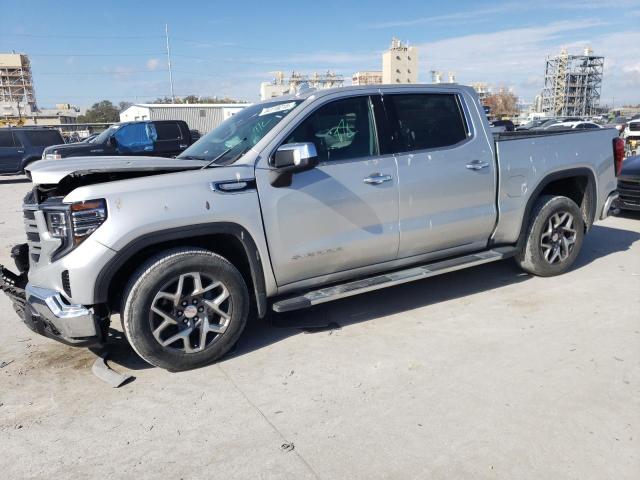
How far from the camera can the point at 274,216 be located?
3.66 meters

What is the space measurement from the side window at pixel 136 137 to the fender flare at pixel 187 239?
42.7ft

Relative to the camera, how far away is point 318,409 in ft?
10.1

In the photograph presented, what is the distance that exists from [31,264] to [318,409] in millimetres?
2269

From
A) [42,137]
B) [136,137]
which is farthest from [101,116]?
[136,137]

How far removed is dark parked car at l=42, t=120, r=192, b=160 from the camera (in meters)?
15.2

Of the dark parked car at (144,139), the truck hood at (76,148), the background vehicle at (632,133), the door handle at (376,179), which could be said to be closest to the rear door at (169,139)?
the dark parked car at (144,139)

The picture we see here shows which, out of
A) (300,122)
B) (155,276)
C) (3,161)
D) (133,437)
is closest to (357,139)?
(300,122)

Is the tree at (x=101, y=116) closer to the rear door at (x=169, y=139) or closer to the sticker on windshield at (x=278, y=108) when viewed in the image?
the rear door at (x=169, y=139)

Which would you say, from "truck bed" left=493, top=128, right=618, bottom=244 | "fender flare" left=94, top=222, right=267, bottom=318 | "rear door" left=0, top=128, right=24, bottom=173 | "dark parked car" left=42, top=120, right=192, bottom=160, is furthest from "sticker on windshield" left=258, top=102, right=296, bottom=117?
"rear door" left=0, top=128, right=24, bottom=173

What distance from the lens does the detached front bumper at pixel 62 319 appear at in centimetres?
323

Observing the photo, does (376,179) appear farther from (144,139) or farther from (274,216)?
(144,139)

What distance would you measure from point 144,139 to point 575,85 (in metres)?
95.3

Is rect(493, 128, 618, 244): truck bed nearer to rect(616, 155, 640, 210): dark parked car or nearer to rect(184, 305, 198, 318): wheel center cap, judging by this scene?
rect(616, 155, 640, 210): dark parked car

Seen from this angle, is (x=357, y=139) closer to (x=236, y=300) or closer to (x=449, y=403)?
(x=236, y=300)
